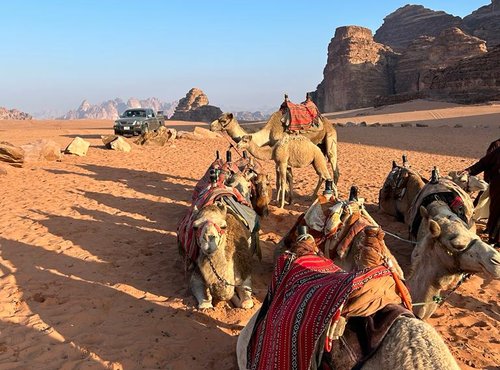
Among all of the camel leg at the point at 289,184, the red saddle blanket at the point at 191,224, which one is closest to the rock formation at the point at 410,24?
the camel leg at the point at 289,184

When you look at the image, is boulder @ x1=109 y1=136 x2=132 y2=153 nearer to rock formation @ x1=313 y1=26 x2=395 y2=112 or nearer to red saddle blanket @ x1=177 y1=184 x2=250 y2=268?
red saddle blanket @ x1=177 y1=184 x2=250 y2=268

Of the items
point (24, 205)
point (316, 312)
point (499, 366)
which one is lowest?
point (499, 366)

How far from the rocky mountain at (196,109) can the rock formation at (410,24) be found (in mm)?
52806

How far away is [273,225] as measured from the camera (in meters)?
8.73

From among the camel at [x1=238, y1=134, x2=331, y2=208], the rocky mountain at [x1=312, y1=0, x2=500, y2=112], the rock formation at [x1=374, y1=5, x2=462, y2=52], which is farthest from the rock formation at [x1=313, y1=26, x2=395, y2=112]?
the camel at [x1=238, y1=134, x2=331, y2=208]

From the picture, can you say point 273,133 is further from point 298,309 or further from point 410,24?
point 410,24

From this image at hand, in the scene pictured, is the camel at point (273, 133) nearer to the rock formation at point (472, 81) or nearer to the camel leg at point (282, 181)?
the camel leg at point (282, 181)

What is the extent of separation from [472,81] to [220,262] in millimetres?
56678

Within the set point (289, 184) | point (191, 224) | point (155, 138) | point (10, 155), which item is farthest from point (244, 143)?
point (155, 138)

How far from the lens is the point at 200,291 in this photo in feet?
17.5

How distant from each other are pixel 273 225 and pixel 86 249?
3.72 meters

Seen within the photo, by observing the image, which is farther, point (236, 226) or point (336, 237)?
point (236, 226)

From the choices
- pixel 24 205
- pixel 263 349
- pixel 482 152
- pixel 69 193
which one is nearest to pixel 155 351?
pixel 263 349

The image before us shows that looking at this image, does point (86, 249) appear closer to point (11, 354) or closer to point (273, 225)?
point (11, 354)
